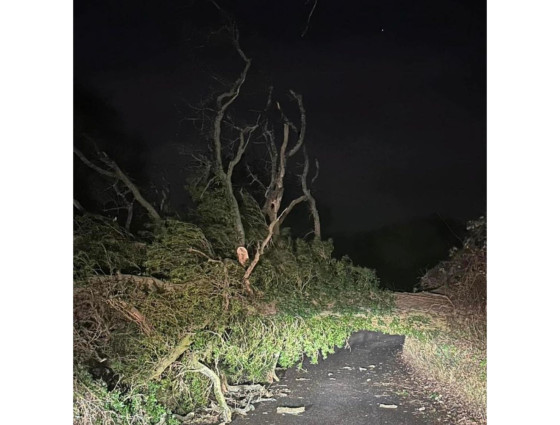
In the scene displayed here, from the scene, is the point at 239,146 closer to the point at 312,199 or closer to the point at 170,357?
the point at 312,199

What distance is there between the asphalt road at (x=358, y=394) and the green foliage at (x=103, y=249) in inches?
52.6

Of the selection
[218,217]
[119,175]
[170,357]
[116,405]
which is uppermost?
[119,175]

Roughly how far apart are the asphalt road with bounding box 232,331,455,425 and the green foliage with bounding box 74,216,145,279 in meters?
1.34

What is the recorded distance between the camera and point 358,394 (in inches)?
141

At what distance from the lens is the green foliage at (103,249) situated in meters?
3.58

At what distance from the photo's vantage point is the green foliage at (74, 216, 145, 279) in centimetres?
358

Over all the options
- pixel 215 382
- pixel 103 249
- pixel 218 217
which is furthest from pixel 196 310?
pixel 103 249

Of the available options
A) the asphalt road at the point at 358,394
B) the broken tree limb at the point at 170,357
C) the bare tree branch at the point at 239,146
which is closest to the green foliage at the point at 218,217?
the bare tree branch at the point at 239,146

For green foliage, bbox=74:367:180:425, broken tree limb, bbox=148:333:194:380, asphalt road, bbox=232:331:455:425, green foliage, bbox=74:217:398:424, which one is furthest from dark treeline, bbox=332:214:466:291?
green foliage, bbox=74:367:180:425

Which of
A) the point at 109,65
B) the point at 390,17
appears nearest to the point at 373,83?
the point at 390,17

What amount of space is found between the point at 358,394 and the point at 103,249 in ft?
6.71

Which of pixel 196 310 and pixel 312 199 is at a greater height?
pixel 312 199

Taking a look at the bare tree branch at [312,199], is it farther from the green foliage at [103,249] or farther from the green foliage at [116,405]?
the green foliage at [116,405]
